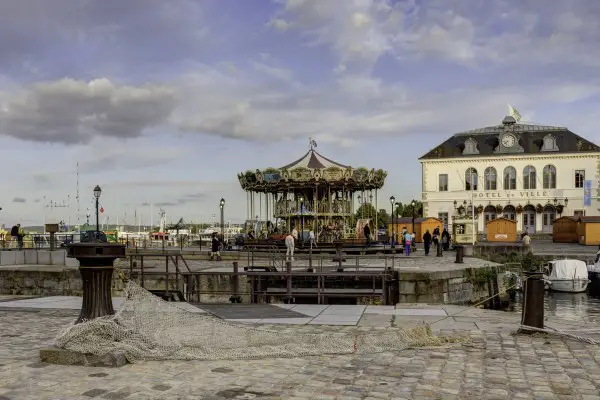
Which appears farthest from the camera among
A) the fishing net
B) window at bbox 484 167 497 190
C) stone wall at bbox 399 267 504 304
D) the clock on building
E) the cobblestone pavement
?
the clock on building

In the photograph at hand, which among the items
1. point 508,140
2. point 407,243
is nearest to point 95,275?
point 407,243

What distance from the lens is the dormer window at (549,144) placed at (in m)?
63.4

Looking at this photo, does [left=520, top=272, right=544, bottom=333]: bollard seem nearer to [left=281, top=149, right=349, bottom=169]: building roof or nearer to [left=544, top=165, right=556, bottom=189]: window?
[left=281, top=149, right=349, bottom=169]: building roof

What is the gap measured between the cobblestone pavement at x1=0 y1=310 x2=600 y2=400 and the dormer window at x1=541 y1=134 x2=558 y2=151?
195 feet

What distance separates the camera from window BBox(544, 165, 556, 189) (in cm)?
6272

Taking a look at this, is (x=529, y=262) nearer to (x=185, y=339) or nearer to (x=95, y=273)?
(x=185, y=339)

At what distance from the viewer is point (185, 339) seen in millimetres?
8352

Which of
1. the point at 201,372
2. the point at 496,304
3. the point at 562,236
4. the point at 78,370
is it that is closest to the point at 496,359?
the point at 201,372

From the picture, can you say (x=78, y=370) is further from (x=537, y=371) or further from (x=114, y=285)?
(x=114, y=285)

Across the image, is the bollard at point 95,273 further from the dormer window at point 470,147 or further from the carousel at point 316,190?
the dormer window at point 470,147

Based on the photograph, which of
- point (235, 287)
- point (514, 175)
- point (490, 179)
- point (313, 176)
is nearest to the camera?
point (235, 287)

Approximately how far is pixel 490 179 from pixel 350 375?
61.2 m

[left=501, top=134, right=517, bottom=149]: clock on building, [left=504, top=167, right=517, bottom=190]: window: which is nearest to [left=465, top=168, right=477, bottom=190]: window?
[left=504, top=167, right=517, bottom=190]: window

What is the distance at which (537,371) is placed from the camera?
278 inches
